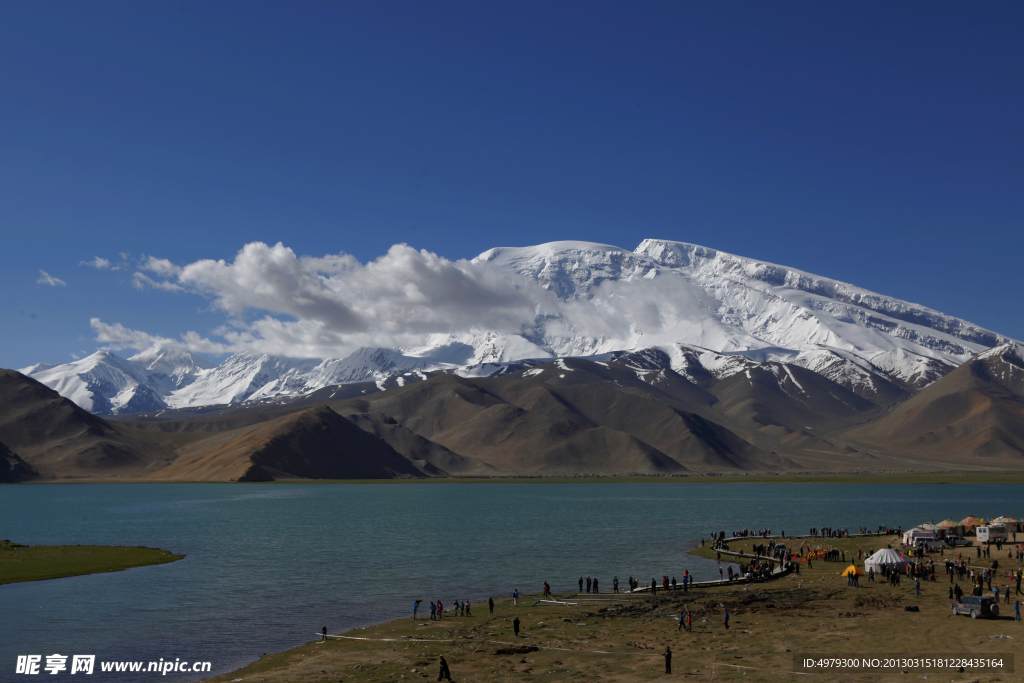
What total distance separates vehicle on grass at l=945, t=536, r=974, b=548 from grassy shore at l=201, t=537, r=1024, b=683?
34.7 m

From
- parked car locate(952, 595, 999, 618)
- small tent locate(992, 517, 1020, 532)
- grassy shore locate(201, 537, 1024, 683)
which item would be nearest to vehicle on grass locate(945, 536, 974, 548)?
small tent locate(992, 517, 1020, 532)

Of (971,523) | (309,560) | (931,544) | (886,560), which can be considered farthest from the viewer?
(971,523)

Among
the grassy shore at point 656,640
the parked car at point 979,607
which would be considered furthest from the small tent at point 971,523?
the parked car at point 979,607

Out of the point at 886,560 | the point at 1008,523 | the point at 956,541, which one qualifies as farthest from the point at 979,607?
the point at 1008,523

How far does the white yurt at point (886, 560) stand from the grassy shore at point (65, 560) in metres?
71.5

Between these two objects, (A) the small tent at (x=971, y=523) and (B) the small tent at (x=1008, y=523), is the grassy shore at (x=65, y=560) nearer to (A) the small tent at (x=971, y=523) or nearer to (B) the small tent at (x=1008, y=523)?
(A) the small tent at (x=971, y=523)

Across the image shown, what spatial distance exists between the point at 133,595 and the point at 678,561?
5307 centimetres

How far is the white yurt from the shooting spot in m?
72.3

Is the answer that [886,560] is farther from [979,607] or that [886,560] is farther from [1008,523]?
[1008,523]

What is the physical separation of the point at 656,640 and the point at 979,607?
2227 cm

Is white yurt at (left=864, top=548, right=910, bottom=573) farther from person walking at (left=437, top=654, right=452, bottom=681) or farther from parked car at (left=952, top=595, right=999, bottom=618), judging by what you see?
person walking at (left=437, top=654, right=452, bottom=681)

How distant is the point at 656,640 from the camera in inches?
1984

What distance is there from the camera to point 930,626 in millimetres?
51938

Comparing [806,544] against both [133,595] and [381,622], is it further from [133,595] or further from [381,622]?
[133,595]
